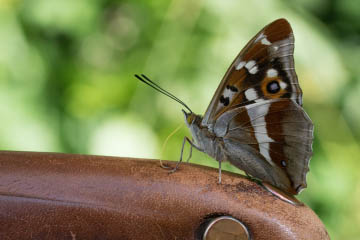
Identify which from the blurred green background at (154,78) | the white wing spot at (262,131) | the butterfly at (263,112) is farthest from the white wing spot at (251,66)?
the blurred green background at (154,78)

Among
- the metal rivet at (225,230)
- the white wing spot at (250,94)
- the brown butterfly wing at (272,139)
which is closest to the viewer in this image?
the metal rivet at (225,230)

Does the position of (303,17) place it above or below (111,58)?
above

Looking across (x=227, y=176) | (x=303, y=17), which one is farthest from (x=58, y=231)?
(x=303, y=17)

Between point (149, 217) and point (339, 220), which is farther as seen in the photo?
point (339, 220)

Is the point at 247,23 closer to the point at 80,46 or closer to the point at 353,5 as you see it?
the point at 353,5

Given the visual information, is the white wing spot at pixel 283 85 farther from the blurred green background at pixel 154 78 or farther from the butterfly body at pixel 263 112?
the blurred green background at pixel 154 78

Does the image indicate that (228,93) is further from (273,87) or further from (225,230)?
(225,230)

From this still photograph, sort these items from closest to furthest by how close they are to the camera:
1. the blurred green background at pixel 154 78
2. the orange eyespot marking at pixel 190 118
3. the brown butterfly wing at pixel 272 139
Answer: the brown butterfly wing at pixel 272 139 < the orange eyespot marking at pixel 190 118 < the blurred green background at pixel 154 78

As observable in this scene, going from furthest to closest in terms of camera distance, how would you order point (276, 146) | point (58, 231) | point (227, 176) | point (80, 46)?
point (80, 46)
point (276, 146)
point (227, 176)
point (58, 231)
